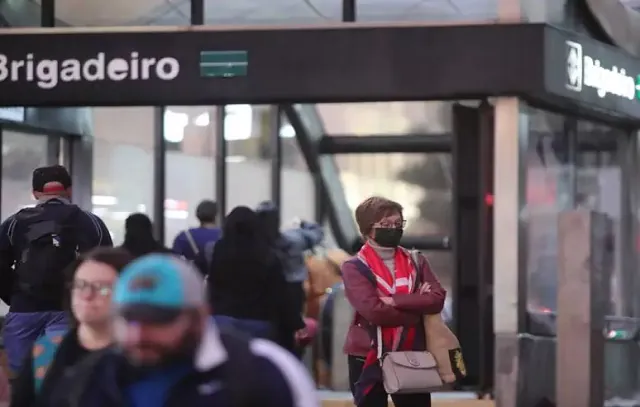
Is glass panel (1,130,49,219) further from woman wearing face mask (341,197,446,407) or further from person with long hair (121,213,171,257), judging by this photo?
woman wearing face mask (341,197,446,407)

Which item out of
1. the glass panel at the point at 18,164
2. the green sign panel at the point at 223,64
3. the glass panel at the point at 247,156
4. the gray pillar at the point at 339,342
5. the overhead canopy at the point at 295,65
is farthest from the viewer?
the glass panel at the point at 247,156

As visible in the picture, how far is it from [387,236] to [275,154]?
840cm

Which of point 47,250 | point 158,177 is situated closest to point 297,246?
point 47,250

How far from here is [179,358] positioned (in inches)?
Answer: 107

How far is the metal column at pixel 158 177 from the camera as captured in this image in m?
12.8

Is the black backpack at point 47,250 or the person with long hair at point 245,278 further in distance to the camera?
the person with long hair at point 245,278

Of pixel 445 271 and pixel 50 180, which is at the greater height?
pixel 50 180

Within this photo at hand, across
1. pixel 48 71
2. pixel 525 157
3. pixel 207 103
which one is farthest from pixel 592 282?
pixel 48 71

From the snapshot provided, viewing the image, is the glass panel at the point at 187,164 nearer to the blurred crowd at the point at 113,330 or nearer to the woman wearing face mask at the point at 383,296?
the blurred crowd at the point at 113,330

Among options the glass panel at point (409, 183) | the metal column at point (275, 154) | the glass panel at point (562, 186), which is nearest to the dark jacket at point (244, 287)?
the glass panel at point (562, 186)

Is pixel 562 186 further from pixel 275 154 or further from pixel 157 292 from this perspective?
pixel 157 292

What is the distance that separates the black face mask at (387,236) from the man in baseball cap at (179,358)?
10.8 feet

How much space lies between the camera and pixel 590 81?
10039 mm


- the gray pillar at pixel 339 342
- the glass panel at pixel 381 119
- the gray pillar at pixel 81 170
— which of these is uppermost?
the glass panel at pixel 381 119
